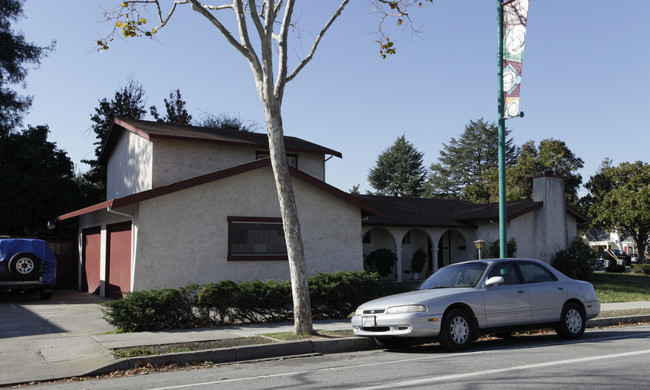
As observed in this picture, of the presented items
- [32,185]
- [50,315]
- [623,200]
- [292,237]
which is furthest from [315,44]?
[623,200]

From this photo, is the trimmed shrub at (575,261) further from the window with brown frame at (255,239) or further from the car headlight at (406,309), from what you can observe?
the car headlight at (406,309)

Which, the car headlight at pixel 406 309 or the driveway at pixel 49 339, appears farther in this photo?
the car headlight at pixel 406 309

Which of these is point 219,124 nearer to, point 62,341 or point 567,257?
point 567,257

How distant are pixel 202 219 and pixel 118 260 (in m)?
3.38

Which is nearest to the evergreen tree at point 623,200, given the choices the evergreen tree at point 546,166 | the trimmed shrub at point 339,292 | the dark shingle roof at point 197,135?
the evergreen tree at point 546,166

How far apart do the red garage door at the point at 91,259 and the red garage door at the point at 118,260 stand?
5.17ft

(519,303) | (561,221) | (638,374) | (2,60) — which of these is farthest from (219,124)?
(638,374)

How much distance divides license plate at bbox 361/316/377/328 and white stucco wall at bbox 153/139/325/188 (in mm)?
11566

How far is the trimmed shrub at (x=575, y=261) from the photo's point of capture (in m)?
27.4

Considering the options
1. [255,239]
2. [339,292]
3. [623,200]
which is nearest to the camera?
[339,292]

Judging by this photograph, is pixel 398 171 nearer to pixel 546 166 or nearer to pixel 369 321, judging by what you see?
pixel 546 166

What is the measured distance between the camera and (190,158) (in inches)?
793

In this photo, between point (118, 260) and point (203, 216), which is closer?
point (203, 216)

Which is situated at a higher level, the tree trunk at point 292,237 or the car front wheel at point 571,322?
the tree trunk at point 292,237
